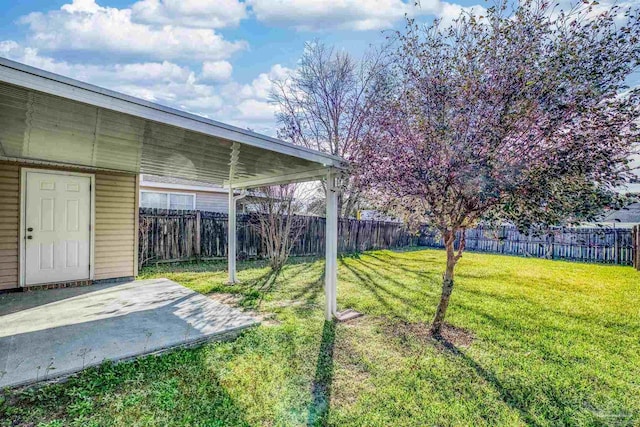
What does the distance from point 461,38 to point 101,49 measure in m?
8.20

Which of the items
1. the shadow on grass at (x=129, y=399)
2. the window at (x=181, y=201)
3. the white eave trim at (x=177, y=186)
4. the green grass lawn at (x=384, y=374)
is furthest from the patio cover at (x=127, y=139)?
the window at (x=181, y=201)

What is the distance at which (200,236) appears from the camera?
32.6 feet

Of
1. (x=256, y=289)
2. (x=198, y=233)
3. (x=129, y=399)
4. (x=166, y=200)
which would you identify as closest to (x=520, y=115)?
(x=129, y=399)

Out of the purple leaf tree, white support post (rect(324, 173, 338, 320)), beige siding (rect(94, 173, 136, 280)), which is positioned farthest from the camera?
beige siding (rect(94, 173, 136, 280))

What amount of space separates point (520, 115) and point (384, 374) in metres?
2.80

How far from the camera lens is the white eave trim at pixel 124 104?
2227mm

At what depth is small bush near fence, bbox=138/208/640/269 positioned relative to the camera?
30.0 feet

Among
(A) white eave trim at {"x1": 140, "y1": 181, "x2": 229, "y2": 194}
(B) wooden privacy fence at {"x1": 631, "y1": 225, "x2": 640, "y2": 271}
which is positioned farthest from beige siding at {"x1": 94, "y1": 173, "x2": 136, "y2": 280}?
→ (B) wooden privacy fence at {"x1": 631, "y1": 225, "x2": 640, "y2": 271}

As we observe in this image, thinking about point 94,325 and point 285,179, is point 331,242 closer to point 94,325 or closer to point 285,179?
point 285,179

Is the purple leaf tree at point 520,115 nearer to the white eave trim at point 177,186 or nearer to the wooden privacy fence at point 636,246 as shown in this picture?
the wooden privacy fence at point 636,246

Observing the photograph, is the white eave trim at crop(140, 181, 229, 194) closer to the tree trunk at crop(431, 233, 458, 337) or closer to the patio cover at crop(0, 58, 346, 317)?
the patio cover at crop(0, 58, 346, 317)

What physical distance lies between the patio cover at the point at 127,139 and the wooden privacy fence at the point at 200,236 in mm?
3026

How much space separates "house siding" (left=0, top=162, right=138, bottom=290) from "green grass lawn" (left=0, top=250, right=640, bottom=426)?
122 inches

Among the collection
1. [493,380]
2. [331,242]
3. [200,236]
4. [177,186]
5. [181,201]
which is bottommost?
[493,380]
